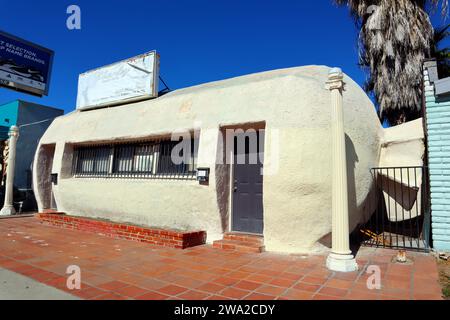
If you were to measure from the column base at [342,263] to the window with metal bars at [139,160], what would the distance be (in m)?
3.40

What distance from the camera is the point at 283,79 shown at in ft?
19.3

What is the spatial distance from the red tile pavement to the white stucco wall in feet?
2.43

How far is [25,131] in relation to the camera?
13.4m

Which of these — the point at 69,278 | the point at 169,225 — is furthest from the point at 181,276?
the point at 169,225

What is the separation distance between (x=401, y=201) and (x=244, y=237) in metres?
3.66

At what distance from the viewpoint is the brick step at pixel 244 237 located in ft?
18.9

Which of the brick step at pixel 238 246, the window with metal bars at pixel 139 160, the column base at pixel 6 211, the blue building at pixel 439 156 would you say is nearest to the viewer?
the blue building at pixel 439 156

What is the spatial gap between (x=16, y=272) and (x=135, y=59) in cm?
689

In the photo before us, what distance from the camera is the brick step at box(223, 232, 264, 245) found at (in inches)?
227

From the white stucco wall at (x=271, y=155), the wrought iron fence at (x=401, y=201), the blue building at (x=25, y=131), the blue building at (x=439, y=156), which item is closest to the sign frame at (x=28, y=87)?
the blue building at (x=25, y=131)

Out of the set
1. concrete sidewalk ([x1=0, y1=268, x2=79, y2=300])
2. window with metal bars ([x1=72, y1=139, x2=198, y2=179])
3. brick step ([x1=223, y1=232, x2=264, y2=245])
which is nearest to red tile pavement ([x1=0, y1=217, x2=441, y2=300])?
concrete sidewalk ([x1=0, y1=268, x2=79, y2=300])

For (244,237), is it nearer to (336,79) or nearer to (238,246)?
(238,246)

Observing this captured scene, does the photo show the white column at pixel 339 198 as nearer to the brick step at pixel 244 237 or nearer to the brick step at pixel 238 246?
the brick step at pixel 238 246
